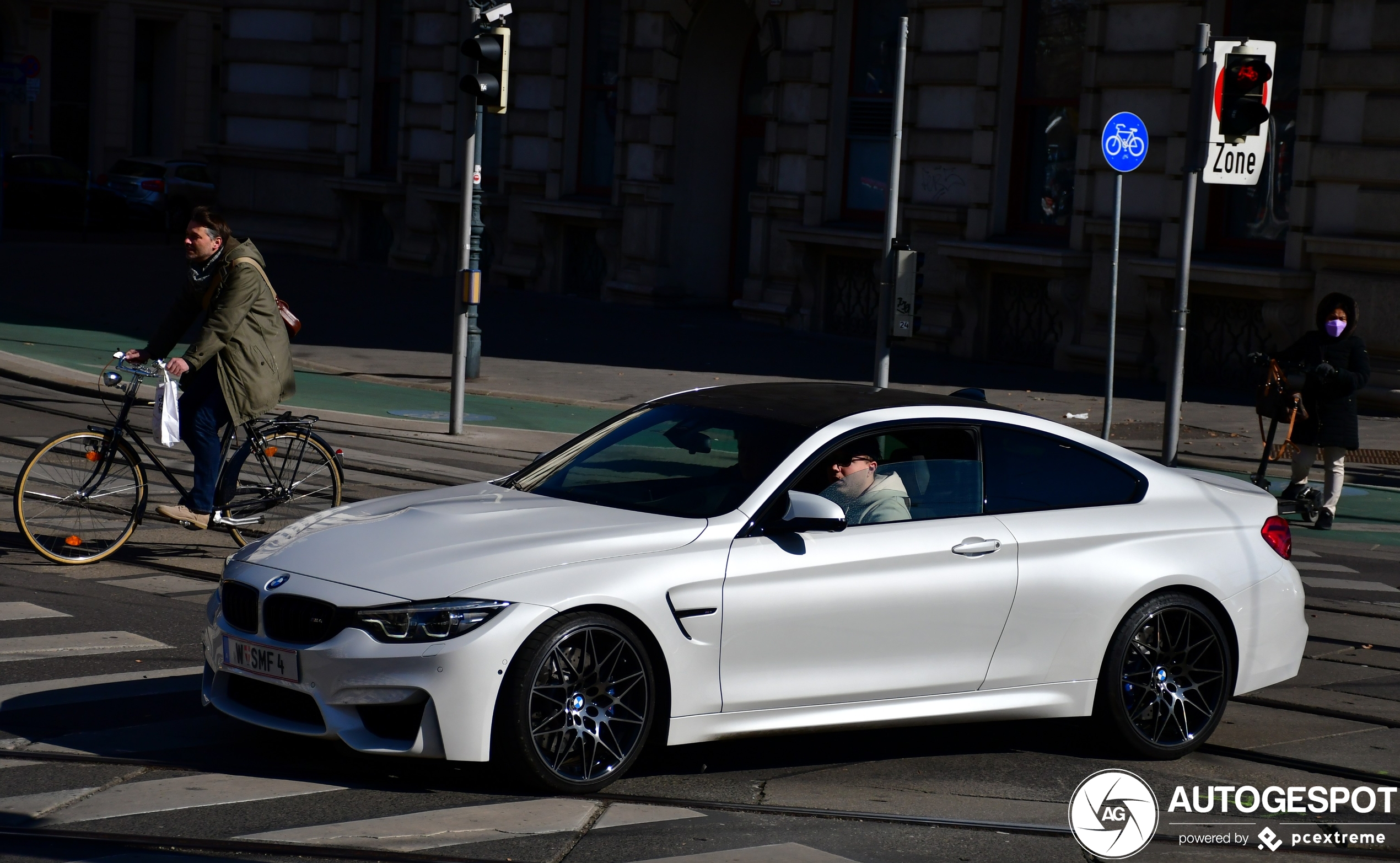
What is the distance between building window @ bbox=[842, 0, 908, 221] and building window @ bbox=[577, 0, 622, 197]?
Answer: 502cm

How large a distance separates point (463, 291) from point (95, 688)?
29.1 ft

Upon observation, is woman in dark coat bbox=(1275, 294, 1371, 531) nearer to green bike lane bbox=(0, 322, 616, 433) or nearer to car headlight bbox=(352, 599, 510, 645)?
green bike lane bbox=(0, 322, 616, 433)

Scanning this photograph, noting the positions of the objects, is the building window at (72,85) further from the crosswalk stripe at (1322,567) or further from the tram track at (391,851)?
the tram track at (391,851)

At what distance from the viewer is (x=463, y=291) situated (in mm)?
15438

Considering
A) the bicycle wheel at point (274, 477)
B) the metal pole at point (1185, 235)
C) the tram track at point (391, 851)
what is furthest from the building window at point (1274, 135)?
the tram track at point (391, 851)

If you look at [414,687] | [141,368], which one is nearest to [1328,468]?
[141,368]

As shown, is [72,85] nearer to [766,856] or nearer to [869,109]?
[869,109]

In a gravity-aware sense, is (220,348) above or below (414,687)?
above

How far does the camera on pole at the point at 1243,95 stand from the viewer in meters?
12.8

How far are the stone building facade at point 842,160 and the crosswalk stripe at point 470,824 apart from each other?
565 inches

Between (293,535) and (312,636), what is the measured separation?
26.7 inches

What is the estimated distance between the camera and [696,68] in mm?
26203

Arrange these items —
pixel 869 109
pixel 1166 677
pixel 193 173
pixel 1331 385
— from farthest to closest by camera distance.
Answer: pixel 193 173 → pixel 869 109 → pixel 1331 385 → pixel 1166 677

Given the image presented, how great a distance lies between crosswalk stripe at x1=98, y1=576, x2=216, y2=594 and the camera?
8.82 m
